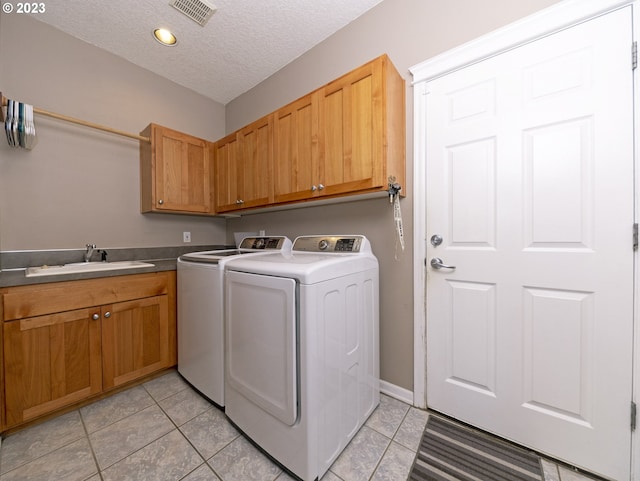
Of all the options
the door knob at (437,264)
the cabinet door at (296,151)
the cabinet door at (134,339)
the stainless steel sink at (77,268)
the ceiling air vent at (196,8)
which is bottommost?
the cabinet door at (134,339)

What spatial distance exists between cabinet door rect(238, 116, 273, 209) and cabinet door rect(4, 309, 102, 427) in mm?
1324

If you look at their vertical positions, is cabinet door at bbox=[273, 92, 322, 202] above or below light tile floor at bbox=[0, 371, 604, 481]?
above

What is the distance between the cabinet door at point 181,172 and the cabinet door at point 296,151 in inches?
40.4

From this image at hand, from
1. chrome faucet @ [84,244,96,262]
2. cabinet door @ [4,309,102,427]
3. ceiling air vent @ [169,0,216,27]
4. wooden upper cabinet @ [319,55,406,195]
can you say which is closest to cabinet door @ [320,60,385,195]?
wooden upper cabinet @ [319,55,406,195]

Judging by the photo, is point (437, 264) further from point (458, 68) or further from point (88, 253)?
point (88, 253)

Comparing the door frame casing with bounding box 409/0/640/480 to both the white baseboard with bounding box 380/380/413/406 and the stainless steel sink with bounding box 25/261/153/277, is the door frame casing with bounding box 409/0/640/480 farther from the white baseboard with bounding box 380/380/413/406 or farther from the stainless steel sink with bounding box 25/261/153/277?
the stainless steel sink with bounding box 25/261/153/277

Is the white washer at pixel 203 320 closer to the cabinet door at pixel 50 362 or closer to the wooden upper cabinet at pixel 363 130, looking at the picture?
the cabinet door at pixel 50 362

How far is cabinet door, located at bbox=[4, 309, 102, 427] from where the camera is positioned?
131cm

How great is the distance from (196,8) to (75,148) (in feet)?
4.69

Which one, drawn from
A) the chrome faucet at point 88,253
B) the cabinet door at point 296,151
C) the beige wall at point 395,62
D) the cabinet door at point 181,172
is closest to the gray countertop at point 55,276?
the chrome faucet at point 88,253

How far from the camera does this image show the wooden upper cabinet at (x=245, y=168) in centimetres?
200

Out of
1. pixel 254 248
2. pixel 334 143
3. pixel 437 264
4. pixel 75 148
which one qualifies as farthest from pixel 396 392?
pixel 75 148

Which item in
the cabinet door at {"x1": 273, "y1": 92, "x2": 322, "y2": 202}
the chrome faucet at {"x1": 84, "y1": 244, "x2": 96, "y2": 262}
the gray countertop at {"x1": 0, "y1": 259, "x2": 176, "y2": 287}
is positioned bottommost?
the gray countertop at {"x1": 0, "y1": 259, "x2": 176, "y2": 287}

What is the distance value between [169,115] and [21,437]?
260 centimetres
